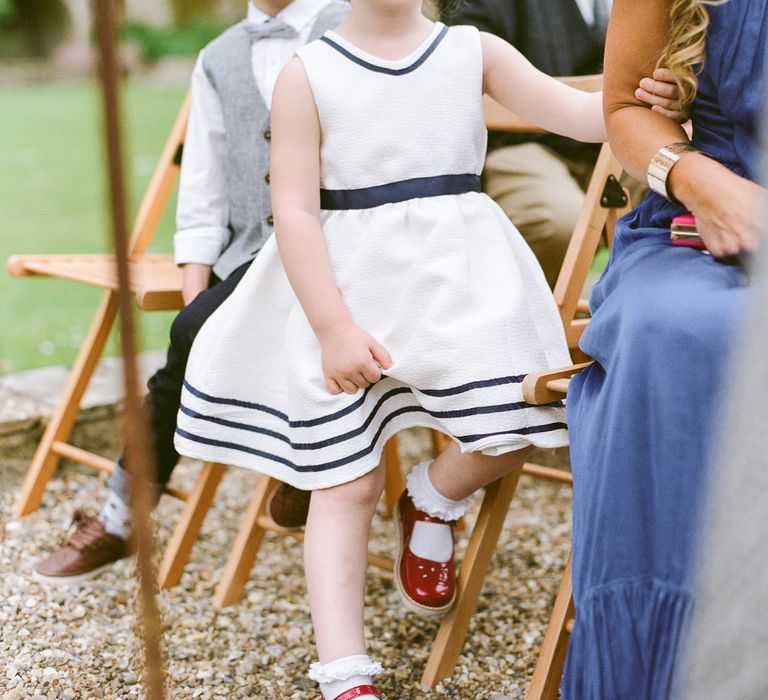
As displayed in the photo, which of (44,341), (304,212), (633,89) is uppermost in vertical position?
(633,89)

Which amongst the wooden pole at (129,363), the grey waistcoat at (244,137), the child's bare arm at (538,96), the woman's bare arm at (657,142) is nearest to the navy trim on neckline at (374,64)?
the child's bare arm at (538,96)

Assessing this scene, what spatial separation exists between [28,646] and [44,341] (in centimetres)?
293

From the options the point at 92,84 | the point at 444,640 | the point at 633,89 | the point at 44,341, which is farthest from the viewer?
the point at 44,341

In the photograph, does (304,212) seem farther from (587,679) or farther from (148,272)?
(148,272)

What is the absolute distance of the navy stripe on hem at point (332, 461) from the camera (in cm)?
161

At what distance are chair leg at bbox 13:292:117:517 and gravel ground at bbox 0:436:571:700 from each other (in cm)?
5

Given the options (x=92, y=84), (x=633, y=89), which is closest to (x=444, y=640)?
(x=633, y=89)

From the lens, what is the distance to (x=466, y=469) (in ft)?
5.56

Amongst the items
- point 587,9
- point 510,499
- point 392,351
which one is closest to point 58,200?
point 587,9

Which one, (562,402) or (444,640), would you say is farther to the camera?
(444,640)

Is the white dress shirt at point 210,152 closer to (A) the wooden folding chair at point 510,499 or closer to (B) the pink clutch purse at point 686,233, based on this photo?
(A) the wooden folding chair at point 510,499

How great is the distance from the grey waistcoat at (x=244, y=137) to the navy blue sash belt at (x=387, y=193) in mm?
413

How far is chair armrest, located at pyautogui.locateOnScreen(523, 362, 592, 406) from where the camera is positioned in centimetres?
154

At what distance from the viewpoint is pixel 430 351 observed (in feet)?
5.22
